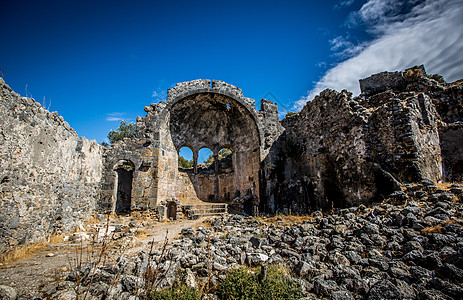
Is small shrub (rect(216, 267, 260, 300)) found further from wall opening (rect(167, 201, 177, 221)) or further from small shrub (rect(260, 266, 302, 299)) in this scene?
wall opening (rect(167, 201, 177, 221))

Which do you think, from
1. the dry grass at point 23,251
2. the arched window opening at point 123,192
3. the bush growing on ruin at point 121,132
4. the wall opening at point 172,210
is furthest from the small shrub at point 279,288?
the bush growing on ruin at point 121,132

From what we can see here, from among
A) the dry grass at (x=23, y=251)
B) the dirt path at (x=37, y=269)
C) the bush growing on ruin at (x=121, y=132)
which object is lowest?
the dirt path at (x=37, y=269)

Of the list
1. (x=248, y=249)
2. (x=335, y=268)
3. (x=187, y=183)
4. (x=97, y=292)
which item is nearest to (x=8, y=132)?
(x=97, y=292)

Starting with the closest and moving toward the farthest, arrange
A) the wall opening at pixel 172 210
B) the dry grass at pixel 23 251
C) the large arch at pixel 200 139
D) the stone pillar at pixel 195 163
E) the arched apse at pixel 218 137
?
the dry grass at pixel 23 251 → the wall opening at pixel 172 210 → the large arch at pixel 200 139 → the arched apse at pixel 218 137 → the stone pillar at pixel 195 163

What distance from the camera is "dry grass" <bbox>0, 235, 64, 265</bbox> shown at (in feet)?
15.4

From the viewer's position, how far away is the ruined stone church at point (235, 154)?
5938 mm

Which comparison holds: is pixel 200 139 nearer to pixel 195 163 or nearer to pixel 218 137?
pixel 218 137

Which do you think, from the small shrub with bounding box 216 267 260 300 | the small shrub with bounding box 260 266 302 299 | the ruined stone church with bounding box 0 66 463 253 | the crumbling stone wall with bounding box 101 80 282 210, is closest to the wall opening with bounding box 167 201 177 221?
the ruined stone church with bounding box 0 66 463 253

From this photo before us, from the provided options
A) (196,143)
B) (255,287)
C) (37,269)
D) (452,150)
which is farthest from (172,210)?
(452,150)

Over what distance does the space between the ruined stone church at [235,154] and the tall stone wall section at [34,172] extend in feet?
0.10

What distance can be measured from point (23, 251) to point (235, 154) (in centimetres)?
1177

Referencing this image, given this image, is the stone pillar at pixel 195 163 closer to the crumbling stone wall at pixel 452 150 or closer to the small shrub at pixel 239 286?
the small shrub at pixel 239 286

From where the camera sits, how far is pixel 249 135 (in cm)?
1454

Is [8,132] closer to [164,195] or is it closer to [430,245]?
[164,195]
